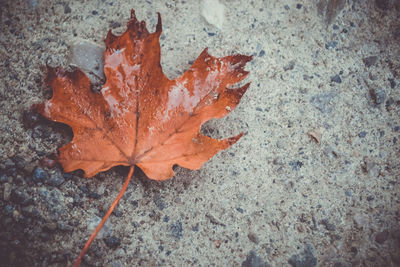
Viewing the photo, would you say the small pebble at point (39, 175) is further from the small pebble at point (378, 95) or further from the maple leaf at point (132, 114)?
the small pebble at point (378, 95)

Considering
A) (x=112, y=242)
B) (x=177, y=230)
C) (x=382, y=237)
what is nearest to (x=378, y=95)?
(x=382, y=237)

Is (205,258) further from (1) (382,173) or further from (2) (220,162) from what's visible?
(1) (382,173)

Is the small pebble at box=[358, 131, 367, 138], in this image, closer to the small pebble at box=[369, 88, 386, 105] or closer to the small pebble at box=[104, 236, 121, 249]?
the small pebble at box=[369, 88, 386, 105]

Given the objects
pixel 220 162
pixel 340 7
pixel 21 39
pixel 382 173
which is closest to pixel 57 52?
pixel 21 39

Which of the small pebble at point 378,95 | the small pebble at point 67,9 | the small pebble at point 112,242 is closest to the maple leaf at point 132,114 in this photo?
the small pebble at point 112,242

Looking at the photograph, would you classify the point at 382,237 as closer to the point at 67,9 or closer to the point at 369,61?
the point at 369,61

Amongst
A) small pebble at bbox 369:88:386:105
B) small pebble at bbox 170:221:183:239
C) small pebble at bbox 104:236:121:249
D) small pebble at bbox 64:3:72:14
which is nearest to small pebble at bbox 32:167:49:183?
small pebble at bbox 104:236:121:249
